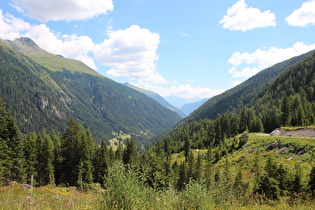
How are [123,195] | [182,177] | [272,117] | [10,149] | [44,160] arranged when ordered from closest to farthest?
1. [123,195]
2. [10,149]
3. [44,160]
4. [182,177]
5. [272,117]

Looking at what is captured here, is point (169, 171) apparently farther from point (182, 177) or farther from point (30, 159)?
point (30, 159)

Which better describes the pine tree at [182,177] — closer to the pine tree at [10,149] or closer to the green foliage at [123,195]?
the pine tree at [10,149]

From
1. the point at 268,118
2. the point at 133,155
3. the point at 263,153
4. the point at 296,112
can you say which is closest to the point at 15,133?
the point at 133,155

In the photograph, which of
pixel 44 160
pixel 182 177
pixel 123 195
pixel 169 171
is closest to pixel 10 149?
pixel 44 160

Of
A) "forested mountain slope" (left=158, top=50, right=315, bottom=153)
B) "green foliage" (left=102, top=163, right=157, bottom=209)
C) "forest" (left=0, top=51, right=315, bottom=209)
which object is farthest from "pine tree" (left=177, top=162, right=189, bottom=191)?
"green foliage" (left=102, top=163, right=157, bottom=209)

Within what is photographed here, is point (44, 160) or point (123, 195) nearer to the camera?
point (123, 195)

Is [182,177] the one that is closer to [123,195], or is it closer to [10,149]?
[10,149]

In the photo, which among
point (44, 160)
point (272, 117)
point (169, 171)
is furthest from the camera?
point (272, 117)

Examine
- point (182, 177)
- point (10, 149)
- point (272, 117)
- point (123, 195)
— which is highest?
point (123, 195)

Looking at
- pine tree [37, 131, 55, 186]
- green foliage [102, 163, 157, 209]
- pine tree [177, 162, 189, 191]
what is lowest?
pine tree [177, 162, 189, 191]

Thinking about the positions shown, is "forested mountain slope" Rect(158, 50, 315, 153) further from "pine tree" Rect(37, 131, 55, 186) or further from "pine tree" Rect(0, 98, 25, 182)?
"pine tree" Rect(0, 98, 25, 182)

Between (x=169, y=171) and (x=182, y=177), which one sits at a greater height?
(x=169, y=171)

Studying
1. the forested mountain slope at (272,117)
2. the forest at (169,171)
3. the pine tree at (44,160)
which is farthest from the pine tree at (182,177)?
the forested mountain slope at (272,117)

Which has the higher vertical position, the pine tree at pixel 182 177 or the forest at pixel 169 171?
the forest at pixel 169 171
